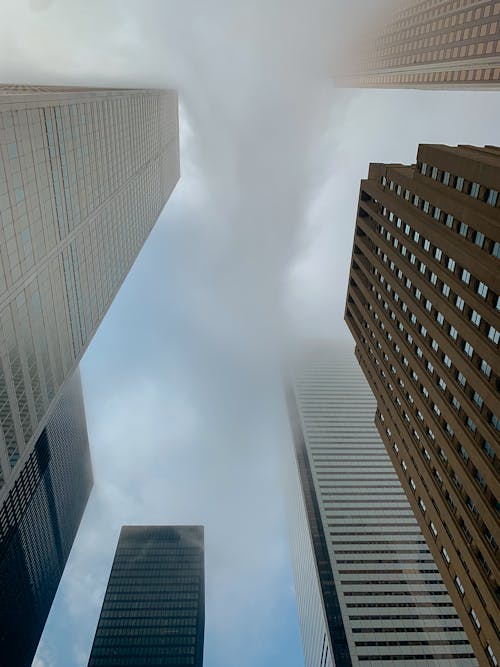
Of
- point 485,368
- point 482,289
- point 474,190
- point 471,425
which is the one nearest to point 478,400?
point 471,425

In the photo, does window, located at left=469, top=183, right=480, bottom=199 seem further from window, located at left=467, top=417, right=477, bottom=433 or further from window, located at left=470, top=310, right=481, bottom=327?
window, located at left=467, top=417, right=477, bottom=433

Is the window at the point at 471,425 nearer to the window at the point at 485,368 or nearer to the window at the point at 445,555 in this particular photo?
the window at the point at 485,368

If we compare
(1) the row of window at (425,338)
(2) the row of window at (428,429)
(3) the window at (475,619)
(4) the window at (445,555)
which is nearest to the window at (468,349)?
(1) the row of window at (425,338)

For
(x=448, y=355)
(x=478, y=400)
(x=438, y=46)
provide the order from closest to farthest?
(x=478, y=400) < (x=448, y=355) < (x=438, y=46)

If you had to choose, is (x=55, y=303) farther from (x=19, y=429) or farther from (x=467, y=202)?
(x=467, y=202)

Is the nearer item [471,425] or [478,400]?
[478,400]

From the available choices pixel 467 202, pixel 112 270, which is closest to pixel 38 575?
pixel 112 270

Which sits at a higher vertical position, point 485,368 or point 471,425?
point 485,368

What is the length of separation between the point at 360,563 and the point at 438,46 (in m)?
120

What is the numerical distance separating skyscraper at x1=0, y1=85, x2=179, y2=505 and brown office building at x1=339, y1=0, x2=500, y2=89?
200ft

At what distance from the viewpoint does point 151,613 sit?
17238cm

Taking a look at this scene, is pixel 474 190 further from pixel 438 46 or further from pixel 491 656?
pixel 438 46

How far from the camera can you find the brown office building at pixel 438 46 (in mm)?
78688

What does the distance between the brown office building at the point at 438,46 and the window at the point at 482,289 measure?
170ft
